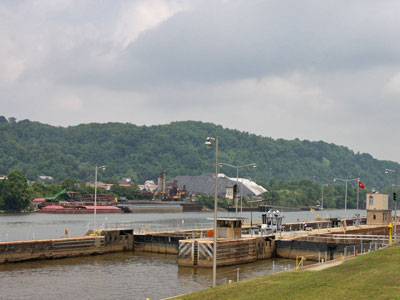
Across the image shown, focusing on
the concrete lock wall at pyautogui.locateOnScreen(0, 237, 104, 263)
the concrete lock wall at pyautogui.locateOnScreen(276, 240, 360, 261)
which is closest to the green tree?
the concrete lock wall at pyautogui.locateOnScreen(0, 237, 104, 263)

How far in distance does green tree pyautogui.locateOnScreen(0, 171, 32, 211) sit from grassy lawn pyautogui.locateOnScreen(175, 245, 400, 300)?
163 meters

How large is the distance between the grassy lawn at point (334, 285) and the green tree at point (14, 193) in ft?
536

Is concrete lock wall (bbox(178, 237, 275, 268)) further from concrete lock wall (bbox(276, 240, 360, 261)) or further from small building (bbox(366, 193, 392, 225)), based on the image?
small building (bbox(366, 193, 392, 225))

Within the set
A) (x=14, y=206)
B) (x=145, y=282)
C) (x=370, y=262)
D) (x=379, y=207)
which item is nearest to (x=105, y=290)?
(x=145, y=282)

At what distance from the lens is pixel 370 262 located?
123 feet

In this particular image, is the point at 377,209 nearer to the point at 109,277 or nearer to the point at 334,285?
the point at 109,277

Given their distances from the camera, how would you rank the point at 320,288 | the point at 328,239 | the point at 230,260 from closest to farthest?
the point at 320,288 < the point at 230,260 < the point at 328,239

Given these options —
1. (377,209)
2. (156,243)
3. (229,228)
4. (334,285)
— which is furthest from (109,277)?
(377,209)

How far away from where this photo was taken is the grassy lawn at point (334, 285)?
28.2 meters

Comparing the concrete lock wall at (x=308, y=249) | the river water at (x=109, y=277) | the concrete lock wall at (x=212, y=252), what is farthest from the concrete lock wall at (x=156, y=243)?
the concrete lock wall at (x=308, y=249)

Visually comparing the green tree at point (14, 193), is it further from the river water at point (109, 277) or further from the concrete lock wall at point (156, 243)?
the river water at point (109, 277)

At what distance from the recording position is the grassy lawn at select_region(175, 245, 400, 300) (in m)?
28.2

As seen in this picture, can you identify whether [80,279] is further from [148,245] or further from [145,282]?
[148,245]

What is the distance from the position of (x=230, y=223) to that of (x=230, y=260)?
531cm
